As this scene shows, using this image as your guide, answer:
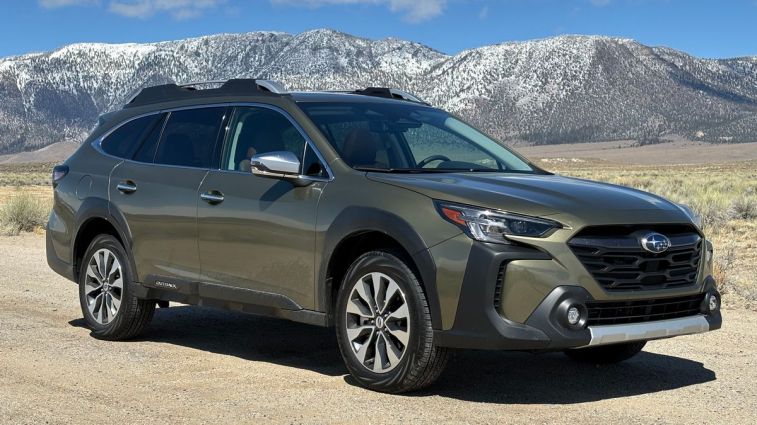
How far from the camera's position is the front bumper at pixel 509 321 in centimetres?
576

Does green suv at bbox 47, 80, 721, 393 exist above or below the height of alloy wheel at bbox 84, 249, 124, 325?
above

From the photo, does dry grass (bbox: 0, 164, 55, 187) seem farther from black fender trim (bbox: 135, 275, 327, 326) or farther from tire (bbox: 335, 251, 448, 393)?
tire (bbox: 335, 251, 448, 393)

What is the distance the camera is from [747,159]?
106375 millimetres

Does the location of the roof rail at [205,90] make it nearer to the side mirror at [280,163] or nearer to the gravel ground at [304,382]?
the side mirror at [280,163]

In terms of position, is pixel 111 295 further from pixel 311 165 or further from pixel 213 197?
pixel 311 165

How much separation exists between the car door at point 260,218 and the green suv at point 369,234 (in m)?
0.01

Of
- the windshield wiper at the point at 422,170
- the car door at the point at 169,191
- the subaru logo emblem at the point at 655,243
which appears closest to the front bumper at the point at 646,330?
the subaru logo emblem at the point at 655,243

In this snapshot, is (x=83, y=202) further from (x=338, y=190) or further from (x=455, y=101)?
(x=455, y=101)

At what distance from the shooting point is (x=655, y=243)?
19.8ft

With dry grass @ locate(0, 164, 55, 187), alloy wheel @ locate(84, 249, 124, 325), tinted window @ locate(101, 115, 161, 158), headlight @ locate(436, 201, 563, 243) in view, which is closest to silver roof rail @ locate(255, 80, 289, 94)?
tinted window @ locate(101, 115, 161, 158)

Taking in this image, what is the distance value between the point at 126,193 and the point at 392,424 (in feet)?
11.1

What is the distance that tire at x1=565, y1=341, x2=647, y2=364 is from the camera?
24.3ft

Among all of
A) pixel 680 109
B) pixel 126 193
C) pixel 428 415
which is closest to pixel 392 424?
pixel 428 415

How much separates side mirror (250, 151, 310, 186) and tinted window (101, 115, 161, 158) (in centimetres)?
189
